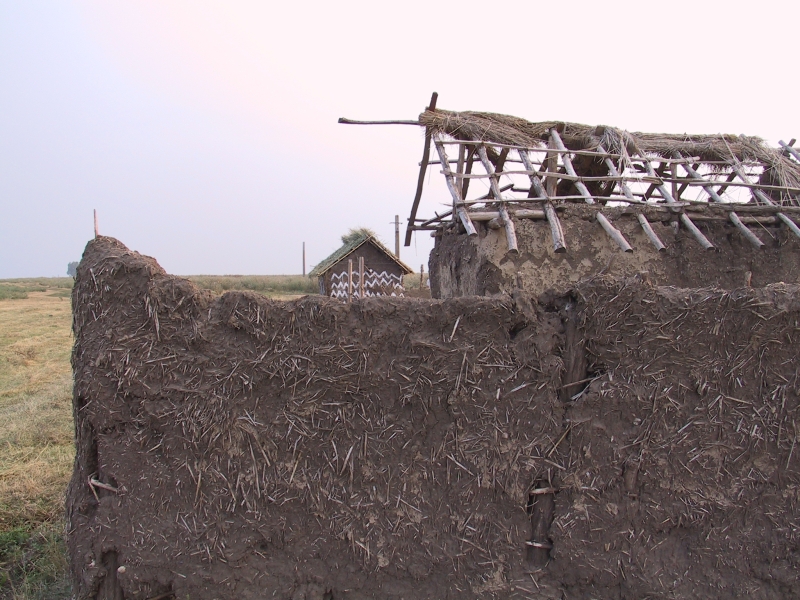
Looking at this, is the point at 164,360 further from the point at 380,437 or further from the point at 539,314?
the point at 539,314

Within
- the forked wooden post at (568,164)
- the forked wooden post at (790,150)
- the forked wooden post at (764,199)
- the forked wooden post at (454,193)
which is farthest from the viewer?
the forked wooden post at (790,150)

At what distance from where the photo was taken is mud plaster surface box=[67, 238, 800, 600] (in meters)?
2.96

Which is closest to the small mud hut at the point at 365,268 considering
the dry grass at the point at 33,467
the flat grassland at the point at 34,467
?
the flat grassland at the point at 34,467

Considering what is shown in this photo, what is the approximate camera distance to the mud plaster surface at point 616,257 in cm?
584

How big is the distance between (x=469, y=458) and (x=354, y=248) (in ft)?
45.0

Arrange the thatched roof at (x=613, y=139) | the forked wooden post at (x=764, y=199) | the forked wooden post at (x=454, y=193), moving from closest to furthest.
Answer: the forked wooden post at (x=454, y=193) < the forked wooden post at (x=764, y=199) < the thatched roof at (x=613, y=139)

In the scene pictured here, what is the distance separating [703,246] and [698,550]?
4.26 meters

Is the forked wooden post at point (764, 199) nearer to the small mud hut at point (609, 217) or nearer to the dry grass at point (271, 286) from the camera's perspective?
the small mud hut at point (609, 217)

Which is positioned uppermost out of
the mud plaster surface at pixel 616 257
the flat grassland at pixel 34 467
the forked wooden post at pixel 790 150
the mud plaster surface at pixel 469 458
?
the forked wooden post at pixel 790 150

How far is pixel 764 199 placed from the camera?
6.83 metres

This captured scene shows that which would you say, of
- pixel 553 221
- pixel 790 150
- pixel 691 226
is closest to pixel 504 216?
pixel 553 221

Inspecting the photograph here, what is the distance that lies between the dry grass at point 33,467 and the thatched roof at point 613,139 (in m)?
6.29

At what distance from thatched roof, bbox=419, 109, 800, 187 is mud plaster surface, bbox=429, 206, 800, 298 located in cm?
149

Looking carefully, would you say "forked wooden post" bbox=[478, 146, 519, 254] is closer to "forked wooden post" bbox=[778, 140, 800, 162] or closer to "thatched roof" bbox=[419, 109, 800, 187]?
"thatched roof" bbox=[419, 109, 800, 187]
